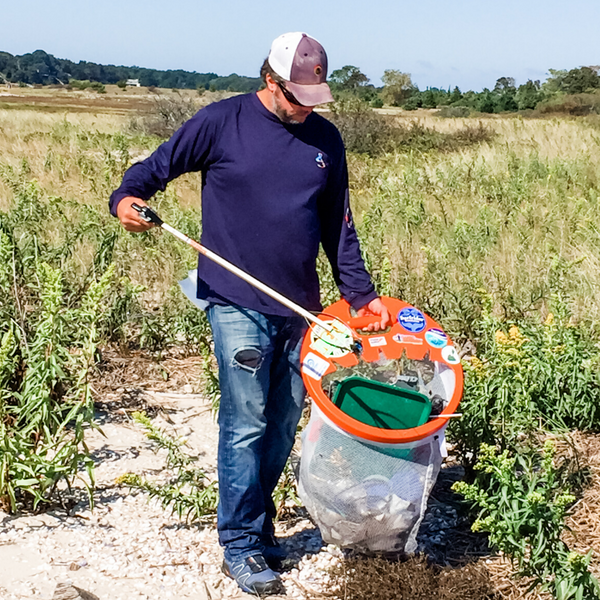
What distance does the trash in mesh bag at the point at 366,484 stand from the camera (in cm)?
243

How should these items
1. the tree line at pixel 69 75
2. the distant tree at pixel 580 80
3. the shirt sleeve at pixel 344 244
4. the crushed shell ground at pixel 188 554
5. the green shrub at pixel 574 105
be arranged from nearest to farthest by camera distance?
1. the crushed shell ground at pixel 188 554
2. the shirt sleeve at pixel 344 244
3. the green shrub at pixel 574 105
4. the distant tree at pixel 580 80
5. the tree line at pixel 69 75

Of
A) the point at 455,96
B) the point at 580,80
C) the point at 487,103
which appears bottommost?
the point at 487,103

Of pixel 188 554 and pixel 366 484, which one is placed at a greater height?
pixel 366 484

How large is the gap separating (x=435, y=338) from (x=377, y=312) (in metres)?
0.23

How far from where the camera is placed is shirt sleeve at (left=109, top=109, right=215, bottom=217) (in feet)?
8.02

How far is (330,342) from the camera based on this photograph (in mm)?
2529

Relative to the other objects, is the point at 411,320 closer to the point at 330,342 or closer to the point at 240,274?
the point at 330,342

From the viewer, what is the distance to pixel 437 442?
250 centimetres

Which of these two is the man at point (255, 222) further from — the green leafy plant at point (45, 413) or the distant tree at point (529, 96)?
the distant tree at point (529, 96)

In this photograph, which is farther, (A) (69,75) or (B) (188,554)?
(A) (69,75)

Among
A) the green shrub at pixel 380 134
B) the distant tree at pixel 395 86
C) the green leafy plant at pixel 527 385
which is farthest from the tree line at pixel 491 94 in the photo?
the green leafy plant at pixel 527 385

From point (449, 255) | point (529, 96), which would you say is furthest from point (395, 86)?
point (449, 255)

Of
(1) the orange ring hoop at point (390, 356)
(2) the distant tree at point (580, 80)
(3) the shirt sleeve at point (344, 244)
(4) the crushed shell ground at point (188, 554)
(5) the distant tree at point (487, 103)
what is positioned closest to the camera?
(1) the orange ring hoop at point (390, 356)

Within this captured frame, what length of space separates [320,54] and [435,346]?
106 cm
